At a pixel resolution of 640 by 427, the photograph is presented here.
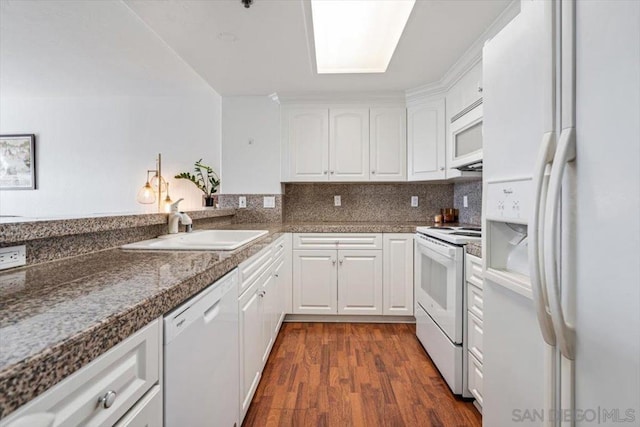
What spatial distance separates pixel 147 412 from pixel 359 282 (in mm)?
2275

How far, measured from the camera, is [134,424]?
0.62m

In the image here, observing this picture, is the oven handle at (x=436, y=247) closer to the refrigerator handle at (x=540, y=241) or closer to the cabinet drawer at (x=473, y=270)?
the cabinet drawer at (x=473, y=270)

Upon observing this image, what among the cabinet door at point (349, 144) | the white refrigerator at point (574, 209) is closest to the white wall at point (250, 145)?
the cabinet door at point (349, 144)

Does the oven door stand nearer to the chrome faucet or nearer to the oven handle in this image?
the oven handle

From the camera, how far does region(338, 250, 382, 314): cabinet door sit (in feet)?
9.16

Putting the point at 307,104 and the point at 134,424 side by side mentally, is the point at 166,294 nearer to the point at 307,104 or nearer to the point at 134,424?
the point at 134,424

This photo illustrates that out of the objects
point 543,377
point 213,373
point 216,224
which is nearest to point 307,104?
point 216,224

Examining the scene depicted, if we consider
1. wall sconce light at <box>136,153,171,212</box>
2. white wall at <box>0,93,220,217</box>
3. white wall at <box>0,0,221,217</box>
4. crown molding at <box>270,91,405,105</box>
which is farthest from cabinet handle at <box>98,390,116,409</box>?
white wall at <box>0,93,220,217</box>

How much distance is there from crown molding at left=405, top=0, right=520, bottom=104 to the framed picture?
469 centimetres

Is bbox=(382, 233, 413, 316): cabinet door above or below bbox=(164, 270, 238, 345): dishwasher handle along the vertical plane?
below

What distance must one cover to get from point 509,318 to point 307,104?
103 inches

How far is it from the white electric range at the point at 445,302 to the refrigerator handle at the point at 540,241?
101 centimetres

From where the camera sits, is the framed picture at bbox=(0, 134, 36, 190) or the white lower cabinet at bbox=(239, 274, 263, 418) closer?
the white lower cabinet at bbox=(239, 274, 263, 418)

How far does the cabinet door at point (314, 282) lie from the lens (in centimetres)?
282
